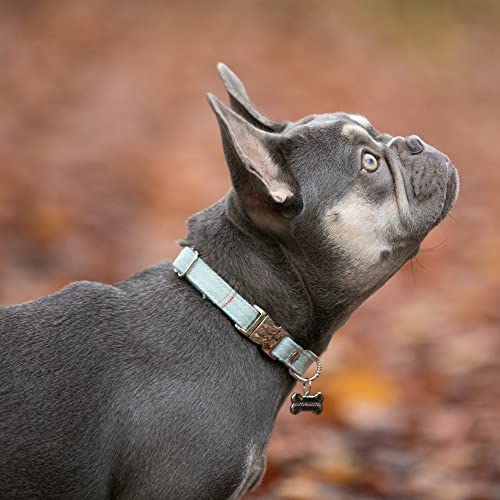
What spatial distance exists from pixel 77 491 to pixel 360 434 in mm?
3002

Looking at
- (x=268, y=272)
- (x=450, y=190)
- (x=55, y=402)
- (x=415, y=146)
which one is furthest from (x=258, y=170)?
(x=55, y=402)

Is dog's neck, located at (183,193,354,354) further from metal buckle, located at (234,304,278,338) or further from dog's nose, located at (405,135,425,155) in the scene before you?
dog's nose, located at (405,135,425,155)

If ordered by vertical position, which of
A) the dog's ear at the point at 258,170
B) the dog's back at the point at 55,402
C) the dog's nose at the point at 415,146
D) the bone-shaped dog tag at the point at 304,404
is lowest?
the dog's back at the point at 55,402

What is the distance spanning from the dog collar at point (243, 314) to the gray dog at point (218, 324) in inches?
1.3

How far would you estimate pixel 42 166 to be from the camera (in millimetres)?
10508

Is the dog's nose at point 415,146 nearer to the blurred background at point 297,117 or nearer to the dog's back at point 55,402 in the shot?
the blurred background at point 297,117

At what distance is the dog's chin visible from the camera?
14.3 ft

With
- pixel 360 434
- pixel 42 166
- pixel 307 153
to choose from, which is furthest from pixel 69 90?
pixel 307 153

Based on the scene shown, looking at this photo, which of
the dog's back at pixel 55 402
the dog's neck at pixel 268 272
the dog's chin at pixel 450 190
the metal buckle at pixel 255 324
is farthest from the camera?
the dog's chin at pixel 450 190

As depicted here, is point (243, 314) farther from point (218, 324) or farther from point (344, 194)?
point (344, 194)

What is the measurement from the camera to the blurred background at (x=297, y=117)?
6.22 m

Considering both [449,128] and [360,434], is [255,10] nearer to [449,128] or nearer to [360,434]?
[449,128]

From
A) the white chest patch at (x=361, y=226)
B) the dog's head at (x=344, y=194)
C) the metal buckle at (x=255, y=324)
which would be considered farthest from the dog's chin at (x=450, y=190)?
the metal buckle at (x=255, y=324)

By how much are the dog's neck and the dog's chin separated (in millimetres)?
685
